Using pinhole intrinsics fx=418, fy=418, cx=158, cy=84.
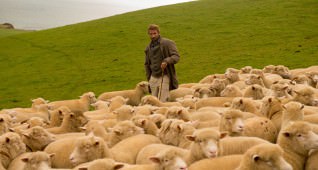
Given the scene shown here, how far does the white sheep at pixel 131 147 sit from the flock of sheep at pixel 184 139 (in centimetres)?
2

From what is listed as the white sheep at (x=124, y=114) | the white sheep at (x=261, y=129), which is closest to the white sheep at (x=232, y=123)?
the white sheep at (x=261, y=129)

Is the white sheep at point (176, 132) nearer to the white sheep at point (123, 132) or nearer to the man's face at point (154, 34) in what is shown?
the white sheep at point (123, 132)

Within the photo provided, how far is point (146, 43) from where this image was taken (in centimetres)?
3172

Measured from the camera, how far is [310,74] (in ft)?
40.5

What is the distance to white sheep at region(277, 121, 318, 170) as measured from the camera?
5.43 meters

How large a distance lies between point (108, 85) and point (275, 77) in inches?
406

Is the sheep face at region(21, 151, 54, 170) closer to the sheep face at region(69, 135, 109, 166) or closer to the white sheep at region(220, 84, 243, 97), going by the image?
the sheep face at region(69, 135, 109, 166)

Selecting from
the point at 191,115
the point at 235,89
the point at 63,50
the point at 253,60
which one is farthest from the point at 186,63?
the point at 191,115

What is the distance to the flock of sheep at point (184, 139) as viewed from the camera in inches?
210

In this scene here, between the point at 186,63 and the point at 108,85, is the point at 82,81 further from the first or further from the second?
the point at 186,63

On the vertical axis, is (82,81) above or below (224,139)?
below

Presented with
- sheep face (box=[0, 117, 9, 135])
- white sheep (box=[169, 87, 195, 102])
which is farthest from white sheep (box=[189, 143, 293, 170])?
white sheep (box=[169, 87, 195, 102])

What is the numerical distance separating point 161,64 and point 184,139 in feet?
15.4

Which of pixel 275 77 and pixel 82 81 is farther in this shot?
pixel 82 81
